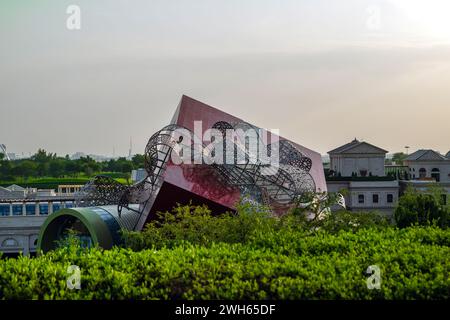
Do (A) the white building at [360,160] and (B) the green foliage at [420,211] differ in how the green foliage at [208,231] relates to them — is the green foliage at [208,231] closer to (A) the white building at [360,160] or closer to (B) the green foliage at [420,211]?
(B) the green foliage at [420,211]

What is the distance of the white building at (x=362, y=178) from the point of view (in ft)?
174

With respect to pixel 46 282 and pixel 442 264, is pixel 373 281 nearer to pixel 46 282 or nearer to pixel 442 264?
pixel 442 264

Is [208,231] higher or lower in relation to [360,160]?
lower

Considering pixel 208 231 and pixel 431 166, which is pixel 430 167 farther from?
pixel 208 231

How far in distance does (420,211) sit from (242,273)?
18799mm

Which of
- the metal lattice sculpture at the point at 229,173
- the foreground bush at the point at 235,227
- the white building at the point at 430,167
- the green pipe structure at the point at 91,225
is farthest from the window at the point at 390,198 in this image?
the foreground bush at the point at 235,227

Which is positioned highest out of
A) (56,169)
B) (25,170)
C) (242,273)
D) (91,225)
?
(56,169)

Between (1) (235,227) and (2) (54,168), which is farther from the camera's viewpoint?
(2) (54,168)

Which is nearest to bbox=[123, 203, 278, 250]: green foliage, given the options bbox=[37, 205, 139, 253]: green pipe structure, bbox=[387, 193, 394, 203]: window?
bbox=[37, 205, 139, 253]: green pipe structure

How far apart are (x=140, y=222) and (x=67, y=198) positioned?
21.7 meters

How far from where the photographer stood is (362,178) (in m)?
53.9

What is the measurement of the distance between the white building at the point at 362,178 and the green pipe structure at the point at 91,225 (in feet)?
85.4

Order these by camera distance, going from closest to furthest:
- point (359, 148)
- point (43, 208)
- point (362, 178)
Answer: point (43, 208), point (362, 178), point (359, 148)

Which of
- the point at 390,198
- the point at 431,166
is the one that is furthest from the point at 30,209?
the point at 431,166
